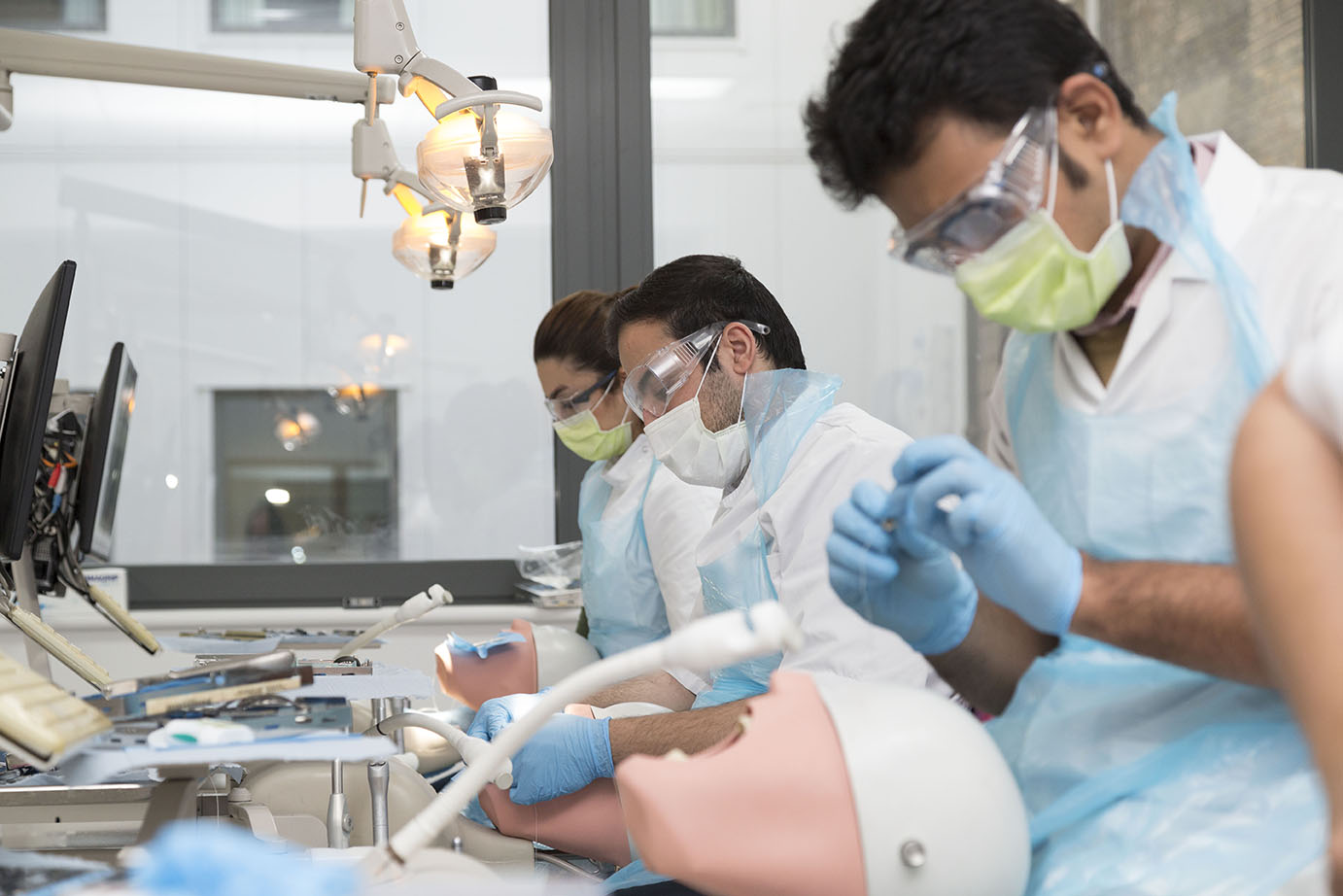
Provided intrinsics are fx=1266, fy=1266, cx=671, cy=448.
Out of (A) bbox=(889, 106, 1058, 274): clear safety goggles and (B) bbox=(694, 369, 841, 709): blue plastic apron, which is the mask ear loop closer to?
(B) bbox=(694, 369, 841, 709): blue plastic apron

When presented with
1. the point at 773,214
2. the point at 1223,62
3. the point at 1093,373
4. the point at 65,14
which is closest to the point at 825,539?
the point at 1093,373

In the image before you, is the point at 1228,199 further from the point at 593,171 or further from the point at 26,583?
the point at 593,171

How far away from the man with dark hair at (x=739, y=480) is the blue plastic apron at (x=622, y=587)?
0.23m

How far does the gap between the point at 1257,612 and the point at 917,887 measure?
1.14 ft

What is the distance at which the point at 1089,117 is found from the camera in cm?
112

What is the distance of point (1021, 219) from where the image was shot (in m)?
1.10

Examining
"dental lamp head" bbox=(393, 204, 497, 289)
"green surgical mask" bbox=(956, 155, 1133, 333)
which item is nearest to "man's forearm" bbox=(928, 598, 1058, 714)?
"green surgical mask" bbox=(956, 155, 1133, 333)

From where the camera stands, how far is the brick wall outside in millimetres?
3852

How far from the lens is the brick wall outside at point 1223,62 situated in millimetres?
3852

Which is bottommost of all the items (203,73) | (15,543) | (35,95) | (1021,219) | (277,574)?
(277,574)

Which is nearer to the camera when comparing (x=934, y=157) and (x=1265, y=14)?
(x=934, y=157)


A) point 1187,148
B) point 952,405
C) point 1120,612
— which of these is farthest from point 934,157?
point 952,405

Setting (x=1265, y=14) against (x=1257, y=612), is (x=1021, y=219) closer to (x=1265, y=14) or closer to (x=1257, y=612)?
(x=1257, y=612)

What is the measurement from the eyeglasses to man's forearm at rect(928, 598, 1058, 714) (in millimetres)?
1605
